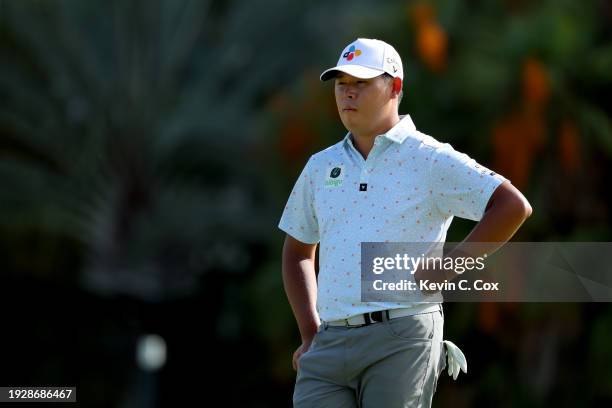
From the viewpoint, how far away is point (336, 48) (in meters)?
18.1

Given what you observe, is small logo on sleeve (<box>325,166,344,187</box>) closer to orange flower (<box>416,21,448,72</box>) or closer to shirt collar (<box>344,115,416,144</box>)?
shirt collar (<box>344,115,416,144</box>)

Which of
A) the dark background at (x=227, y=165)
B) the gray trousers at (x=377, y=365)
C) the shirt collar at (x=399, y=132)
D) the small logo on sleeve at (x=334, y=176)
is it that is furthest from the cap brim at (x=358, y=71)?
the dark background at (x=227, y=165)

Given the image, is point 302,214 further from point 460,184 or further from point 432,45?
A: point 432,45

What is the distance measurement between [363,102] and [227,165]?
48.9 ft

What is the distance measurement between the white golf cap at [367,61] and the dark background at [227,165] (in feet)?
33.7

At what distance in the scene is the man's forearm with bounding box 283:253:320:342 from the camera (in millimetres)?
5234

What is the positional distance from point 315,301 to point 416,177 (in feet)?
2.66

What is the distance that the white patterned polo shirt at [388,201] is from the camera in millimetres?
4766

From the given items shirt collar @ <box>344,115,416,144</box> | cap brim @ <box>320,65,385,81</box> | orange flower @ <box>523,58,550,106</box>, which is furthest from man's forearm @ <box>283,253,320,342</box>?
orange flower @ <box>523,58,550,106</box>

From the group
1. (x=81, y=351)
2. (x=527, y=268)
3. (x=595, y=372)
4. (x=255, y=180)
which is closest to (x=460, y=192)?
(x=527, y=268)

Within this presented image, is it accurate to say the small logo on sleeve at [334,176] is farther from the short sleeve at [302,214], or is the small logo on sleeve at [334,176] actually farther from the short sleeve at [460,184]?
the short sleeve at [460,184]

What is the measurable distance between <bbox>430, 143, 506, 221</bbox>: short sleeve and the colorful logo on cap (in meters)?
0.54

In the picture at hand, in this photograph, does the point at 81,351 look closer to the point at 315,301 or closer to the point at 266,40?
the point at 266,40

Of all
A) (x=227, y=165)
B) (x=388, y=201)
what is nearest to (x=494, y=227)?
(x=388, y=201)
